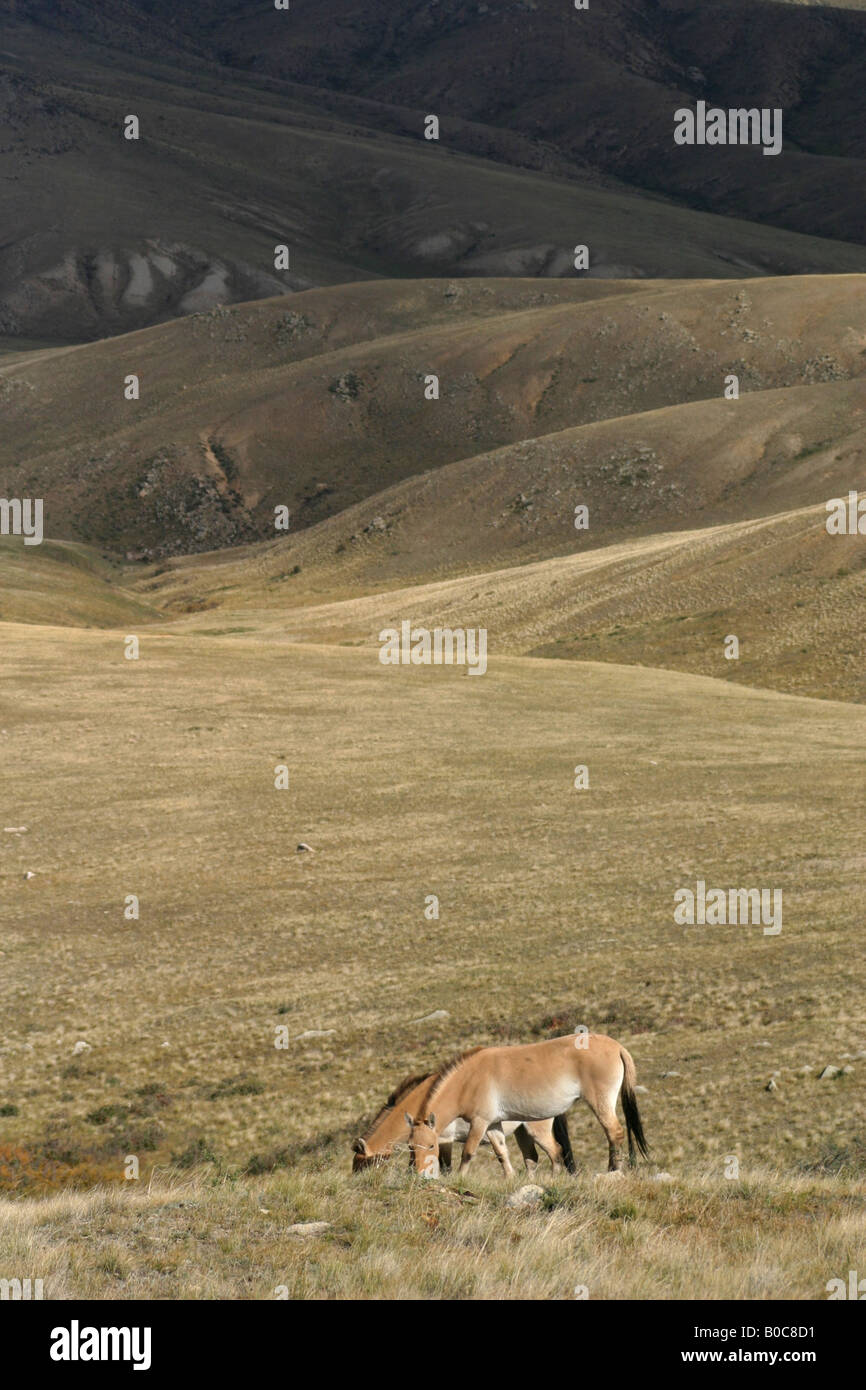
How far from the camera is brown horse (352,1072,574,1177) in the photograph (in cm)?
1141

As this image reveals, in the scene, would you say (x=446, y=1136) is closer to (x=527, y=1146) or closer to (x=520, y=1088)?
(x=520, y=1088)

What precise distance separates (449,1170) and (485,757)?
27951 mm

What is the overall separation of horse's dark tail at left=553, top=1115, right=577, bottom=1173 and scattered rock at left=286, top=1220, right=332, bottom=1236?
3.22 metres

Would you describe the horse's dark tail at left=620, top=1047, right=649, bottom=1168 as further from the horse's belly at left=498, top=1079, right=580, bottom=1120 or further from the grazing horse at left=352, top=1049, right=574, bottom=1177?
the grazing horse at left=352, top=1049, right=574, bottom=1177

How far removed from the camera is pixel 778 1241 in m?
9.08

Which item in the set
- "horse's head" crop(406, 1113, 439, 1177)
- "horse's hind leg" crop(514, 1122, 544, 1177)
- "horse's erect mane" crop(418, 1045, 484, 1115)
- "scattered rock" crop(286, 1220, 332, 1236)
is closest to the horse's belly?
"horse's erect mane" crop(418, 1045, 484, 1115)

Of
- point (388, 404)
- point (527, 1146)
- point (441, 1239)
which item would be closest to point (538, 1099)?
point (527, 1146)

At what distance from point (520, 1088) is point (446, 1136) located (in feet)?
3.06

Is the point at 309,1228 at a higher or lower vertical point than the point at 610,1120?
lower

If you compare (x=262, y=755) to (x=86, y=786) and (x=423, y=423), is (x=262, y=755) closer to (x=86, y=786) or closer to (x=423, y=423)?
(x=86, y=786)

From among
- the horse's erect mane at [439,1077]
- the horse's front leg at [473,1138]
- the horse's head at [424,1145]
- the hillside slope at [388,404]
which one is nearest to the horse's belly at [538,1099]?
the horse's front leg at [473,1138]

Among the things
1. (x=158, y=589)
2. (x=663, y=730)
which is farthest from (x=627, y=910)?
(x=158, y=589)

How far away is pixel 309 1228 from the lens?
959cm

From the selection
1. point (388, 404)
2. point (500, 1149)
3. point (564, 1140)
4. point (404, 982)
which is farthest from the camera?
point (388, 404)
